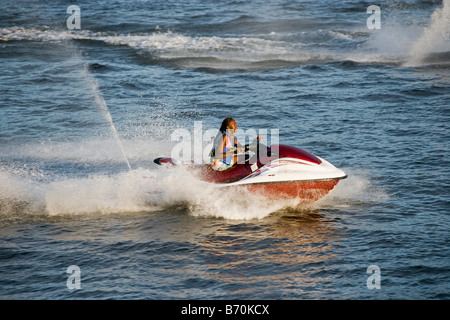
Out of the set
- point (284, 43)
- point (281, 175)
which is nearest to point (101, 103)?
point (284, 43)

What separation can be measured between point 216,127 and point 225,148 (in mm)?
5784

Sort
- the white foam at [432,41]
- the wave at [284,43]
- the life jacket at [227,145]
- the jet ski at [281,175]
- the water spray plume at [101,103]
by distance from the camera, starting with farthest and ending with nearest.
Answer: the wave at [284,43], the white foam at [432,41], the water spray plume at [101,103], the life jacket at [227,145], the jet ski at [281,175]

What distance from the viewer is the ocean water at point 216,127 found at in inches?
379

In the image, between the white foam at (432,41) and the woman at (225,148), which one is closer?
the woman at (225,148)

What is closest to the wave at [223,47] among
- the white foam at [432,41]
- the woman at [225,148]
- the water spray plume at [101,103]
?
the white foam at [432,41]

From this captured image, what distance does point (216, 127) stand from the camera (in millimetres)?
17188

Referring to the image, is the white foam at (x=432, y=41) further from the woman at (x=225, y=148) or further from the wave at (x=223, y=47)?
the woman at (x=225, y=148)

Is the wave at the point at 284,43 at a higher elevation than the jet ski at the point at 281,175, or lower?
higher

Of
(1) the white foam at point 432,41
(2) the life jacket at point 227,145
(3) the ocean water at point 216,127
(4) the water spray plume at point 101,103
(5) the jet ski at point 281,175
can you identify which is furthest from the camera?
(1) the white foam at point 432,41

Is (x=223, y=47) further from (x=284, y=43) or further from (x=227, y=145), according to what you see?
(x=227, y=145)

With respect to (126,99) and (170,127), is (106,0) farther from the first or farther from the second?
(170,127)

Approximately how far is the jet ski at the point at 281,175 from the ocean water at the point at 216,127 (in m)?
0.27

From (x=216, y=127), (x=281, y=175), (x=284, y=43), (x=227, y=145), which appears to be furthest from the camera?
(x=284, y=43)
